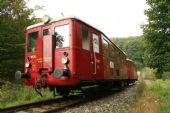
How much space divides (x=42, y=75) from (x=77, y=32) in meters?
1.97

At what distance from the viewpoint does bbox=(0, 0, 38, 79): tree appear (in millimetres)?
15234

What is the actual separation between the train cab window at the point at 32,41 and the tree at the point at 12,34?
134 inches

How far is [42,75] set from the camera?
10586mm

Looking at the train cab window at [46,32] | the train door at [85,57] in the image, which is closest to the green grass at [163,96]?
the train door at [85,57]

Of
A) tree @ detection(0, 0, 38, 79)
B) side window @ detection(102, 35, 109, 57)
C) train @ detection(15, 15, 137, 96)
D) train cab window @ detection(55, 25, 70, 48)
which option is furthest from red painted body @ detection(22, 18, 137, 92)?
tree @ detection(0, 0, 38, 79)

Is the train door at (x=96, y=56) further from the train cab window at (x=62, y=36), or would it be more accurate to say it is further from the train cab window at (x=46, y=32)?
the train cab window at (x=46, y=32)

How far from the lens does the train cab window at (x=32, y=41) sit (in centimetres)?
1138

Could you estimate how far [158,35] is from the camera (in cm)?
2608

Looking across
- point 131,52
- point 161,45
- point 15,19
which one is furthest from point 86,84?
point 131,52

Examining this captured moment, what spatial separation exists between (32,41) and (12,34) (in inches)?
179

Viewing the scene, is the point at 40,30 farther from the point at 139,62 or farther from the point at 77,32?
the point at 139,62

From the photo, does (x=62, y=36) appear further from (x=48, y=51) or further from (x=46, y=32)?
(x=46, y=32)

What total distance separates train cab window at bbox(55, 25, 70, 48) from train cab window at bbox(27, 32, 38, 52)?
48.6 inches

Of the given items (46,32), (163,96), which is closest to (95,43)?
(46,32)
